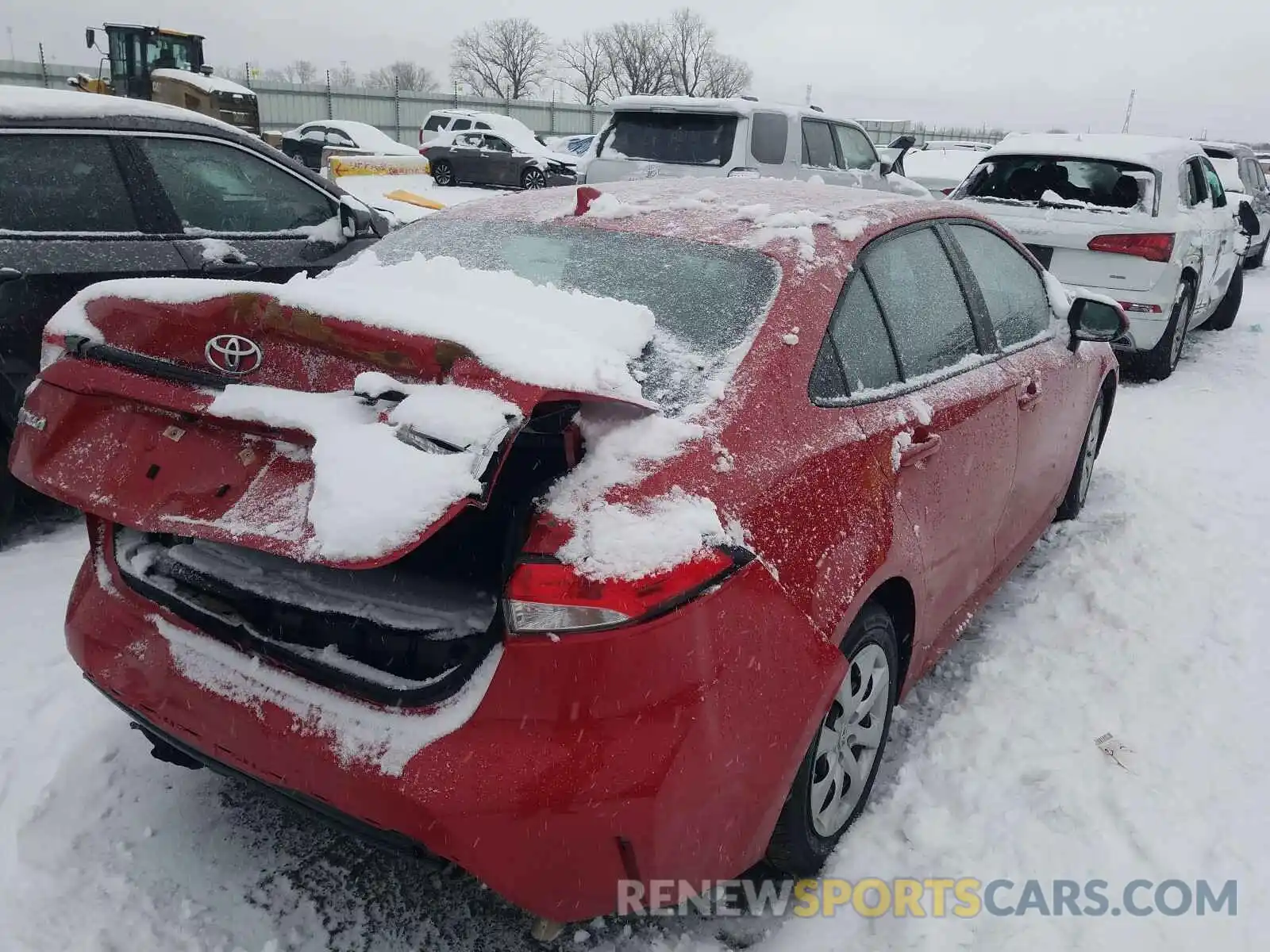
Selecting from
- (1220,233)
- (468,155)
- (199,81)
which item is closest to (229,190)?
(1220,233)

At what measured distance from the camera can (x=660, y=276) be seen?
2.42m

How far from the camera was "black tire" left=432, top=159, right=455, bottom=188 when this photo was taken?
21828mm

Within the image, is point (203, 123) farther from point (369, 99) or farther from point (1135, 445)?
point (369, 99)

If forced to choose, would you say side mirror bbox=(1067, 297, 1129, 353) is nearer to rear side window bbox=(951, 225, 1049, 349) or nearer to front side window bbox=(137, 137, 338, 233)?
rear side window bbox=(951, 225, 1049, 349)

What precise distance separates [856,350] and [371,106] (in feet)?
130

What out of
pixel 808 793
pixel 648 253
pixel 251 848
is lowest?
pixel 251 848

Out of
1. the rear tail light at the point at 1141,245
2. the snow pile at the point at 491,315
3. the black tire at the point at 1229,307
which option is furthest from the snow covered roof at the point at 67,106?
the black tire at the point at 1229,307

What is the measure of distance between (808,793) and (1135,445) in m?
4.48

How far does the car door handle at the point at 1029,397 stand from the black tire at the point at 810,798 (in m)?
1.16

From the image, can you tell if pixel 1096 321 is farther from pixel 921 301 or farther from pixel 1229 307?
pixel 1229 307

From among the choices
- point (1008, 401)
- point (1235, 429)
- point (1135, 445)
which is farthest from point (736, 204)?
point (1235, 429)

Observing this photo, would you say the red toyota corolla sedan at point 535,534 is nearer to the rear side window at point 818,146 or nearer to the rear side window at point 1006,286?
the rear side window at point 1006,286

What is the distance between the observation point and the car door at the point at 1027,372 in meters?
3.19

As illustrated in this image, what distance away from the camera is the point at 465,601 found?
6.53 feet
